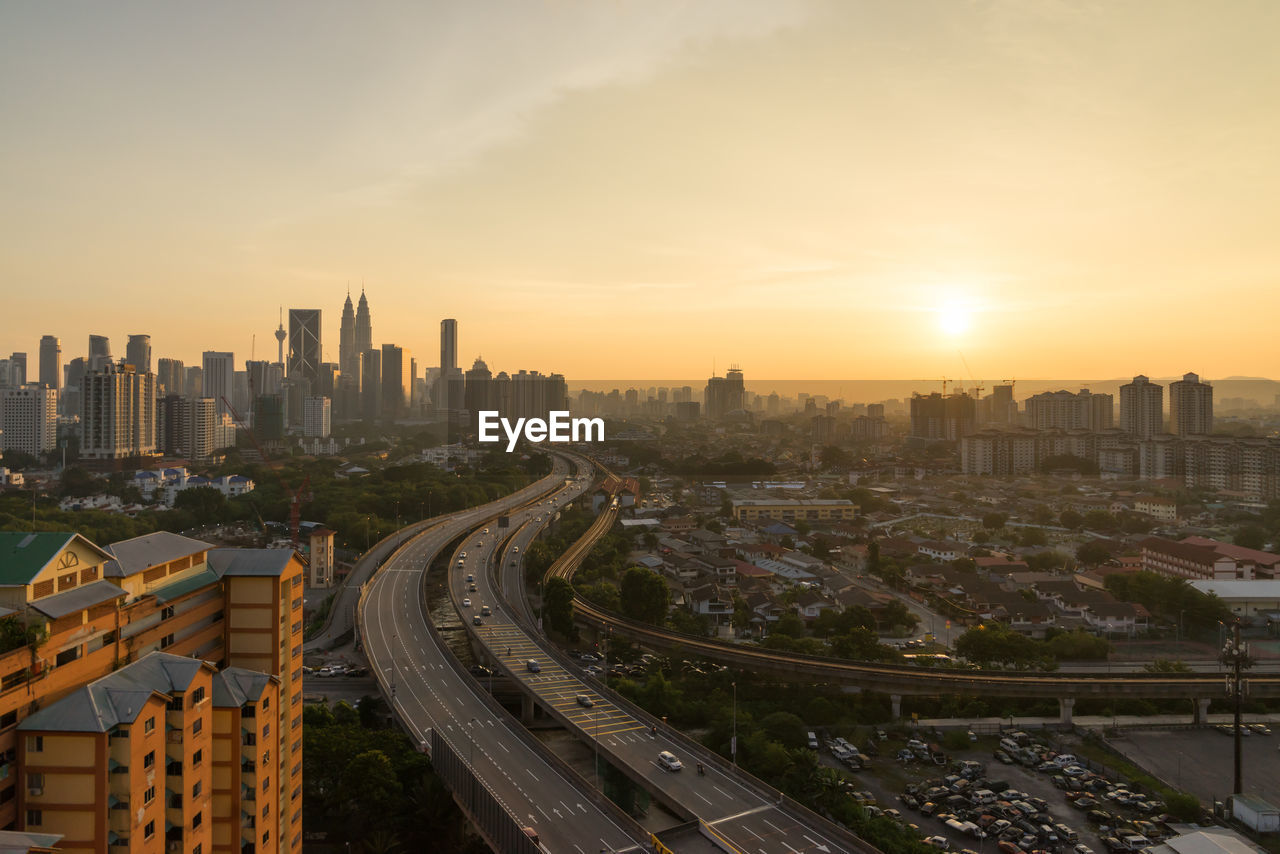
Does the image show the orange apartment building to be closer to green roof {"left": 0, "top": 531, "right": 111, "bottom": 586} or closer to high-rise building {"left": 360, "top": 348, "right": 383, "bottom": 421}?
green roof {"left": 0, "top": 531, "right": 111, "bottom": 586}

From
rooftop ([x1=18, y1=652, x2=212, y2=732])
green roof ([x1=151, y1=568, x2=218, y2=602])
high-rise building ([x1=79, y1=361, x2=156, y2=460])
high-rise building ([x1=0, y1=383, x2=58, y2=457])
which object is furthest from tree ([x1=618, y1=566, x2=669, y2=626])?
high-rise building ([x1=0, y1=383, x2=58, y2=457])

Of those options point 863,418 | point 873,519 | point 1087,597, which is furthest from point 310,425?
point 1087,597

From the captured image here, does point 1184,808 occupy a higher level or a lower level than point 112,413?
lower

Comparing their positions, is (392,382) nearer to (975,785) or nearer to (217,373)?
(217,373)

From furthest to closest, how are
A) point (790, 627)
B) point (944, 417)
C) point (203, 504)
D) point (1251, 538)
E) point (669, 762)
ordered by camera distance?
point (944, 417) → point (203, 504) → point (1251, 538) → point (790, 627) → point (669, 762)

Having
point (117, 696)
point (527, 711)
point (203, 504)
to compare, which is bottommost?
point (527, 711)

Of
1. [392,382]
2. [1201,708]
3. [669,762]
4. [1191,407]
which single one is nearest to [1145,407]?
[1191,407]

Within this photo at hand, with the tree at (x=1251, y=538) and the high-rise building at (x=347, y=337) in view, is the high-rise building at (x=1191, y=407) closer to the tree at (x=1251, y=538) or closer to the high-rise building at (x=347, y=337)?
the tree at (x=1251, y=538)
